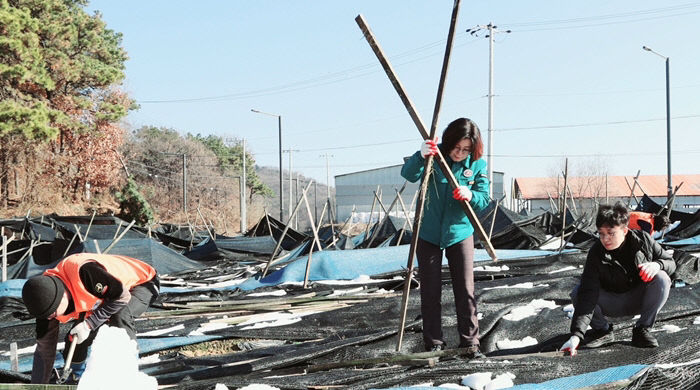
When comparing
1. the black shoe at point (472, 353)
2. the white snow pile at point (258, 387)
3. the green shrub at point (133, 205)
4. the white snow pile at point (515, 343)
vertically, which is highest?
the green shrub at point (133, 205)

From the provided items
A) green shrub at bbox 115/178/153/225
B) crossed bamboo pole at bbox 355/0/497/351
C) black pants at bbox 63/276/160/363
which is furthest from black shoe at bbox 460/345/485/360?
green shrub at bbox 115/178/153/225

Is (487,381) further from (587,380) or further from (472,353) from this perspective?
(472,353)

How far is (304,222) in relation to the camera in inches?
2329

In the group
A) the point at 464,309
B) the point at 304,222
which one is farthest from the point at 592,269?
the point at 304,222

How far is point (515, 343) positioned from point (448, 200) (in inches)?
38.2

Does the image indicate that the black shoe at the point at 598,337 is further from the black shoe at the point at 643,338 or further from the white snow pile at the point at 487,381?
the white snow pile at the point at 487,381

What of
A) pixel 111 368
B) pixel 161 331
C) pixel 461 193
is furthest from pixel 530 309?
pixel 111 368

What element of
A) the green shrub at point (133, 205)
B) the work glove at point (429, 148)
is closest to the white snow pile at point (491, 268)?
the work glove at point (429, 148)

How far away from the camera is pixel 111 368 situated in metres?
1.56

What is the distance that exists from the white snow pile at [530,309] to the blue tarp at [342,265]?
287 cm

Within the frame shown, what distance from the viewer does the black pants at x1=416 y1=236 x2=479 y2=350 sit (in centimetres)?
357

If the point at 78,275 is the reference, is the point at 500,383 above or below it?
below

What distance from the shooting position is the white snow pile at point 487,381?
2788 mm

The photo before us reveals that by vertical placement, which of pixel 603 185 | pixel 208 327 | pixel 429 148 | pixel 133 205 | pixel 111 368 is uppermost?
pixel 603 185
